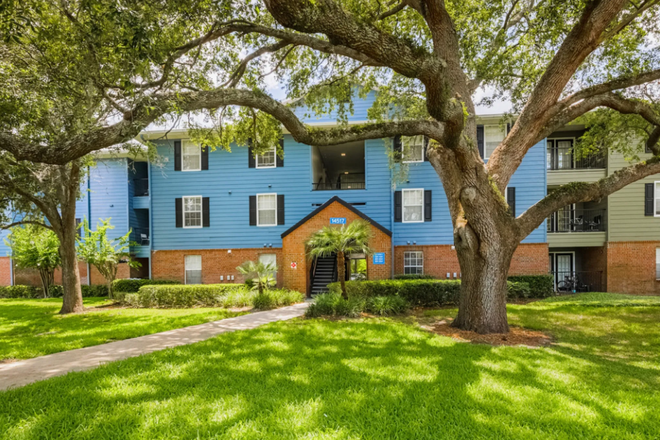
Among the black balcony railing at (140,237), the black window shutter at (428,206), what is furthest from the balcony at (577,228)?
the black balcony railing at (140,237)

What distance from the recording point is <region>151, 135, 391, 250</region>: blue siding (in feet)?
52.2

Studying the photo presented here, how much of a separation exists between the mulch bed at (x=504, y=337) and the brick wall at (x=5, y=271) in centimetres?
2357

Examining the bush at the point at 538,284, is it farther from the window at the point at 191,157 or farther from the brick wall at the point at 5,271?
the brick wall at the point at 5,271

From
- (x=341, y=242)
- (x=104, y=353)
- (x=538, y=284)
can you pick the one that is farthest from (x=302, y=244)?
(x=538, y=284)

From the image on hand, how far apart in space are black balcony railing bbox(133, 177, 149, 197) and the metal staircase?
10.4m

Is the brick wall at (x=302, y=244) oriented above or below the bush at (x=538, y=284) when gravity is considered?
above

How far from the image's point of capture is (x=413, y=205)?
15.7 meters

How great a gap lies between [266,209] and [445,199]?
8.86 m

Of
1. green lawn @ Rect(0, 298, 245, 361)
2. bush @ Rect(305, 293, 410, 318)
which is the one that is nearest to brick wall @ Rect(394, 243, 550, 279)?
bush @ Rect(305, 293, 410, 318)

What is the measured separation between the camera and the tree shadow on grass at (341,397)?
311 cm

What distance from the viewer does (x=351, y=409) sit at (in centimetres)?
346

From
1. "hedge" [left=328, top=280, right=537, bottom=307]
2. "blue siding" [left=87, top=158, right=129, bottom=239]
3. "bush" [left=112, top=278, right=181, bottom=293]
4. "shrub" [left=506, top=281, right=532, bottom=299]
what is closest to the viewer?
"hedge" [left=328, top=280, right=537, bottom=307]

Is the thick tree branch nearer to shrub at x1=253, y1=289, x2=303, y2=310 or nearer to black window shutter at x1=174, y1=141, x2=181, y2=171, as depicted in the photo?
shrub at x1=253, y1=289, x2=303, y2=310

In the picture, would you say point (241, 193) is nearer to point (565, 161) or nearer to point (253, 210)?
point (253, 210)
